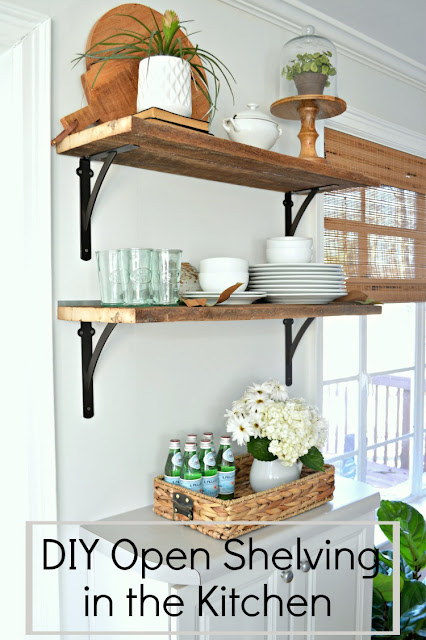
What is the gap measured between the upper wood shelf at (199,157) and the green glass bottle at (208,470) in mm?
686

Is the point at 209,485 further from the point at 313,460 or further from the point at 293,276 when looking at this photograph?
the point at 293,276

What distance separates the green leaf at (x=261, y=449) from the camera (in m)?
1.53

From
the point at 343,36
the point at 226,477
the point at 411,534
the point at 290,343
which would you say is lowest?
the point at 411,534

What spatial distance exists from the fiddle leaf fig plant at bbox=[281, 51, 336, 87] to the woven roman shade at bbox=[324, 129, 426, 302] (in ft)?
1.53

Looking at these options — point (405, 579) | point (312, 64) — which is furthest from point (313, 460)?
point (312, 64)

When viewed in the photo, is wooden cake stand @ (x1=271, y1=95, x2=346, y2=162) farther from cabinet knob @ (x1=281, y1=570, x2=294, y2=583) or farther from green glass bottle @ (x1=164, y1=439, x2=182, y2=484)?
cabinet knob @ (x1=281, y1=570, x2=294, y2=583)

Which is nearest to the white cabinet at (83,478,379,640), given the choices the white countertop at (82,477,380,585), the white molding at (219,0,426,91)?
the white countertop at (82,477,380,585)

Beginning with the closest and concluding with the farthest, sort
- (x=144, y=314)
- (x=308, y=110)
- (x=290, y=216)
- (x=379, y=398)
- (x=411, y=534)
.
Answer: (x=144, y=314)
(x=308, y=110)
(x=290, y=216)
(x=411, y=534)
(x=379, y=398)

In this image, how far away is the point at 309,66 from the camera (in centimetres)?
167

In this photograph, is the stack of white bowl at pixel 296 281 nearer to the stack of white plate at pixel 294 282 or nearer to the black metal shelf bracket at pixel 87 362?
the stack of white plate at pixel 294 282

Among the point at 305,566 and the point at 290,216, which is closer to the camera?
the point at 305,566

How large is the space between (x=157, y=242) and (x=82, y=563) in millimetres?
805

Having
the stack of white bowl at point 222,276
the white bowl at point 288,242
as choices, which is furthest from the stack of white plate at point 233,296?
the white bowl at point 288,242

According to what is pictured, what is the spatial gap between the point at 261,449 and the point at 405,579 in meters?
0.92
